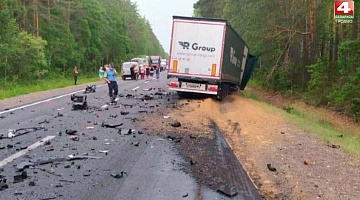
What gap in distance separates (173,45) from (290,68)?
17322 mm

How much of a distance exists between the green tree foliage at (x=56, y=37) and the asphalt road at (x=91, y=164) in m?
22.0

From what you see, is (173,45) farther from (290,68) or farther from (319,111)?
(290,68)

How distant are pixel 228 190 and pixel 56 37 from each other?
48297 millimetres

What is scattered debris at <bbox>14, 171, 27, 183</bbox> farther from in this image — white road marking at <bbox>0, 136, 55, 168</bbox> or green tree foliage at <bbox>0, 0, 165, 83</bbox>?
green tree foliage at <bbox>0, 0, 165, 83</bbox>

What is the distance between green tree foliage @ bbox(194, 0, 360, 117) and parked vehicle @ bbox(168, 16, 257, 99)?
7085 mm

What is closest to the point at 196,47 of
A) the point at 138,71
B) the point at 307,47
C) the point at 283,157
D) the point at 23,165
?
the point at 283,157

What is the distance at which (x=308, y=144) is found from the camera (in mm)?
10523

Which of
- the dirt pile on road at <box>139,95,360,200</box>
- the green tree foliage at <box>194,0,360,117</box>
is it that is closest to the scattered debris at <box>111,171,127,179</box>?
the dirt pile on road at <box>139,95,360,200</box>

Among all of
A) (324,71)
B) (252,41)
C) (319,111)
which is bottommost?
(319,111)

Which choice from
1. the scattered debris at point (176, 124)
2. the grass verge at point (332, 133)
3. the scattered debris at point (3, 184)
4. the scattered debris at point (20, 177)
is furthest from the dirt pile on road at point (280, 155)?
the scattered debris at point (3, 184)

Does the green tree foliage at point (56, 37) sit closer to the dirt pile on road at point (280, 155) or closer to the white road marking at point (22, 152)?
the dirt pile on road at point (280, 155)

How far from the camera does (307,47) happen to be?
31.8 m

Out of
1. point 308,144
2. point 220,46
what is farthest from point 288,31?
point 308,144

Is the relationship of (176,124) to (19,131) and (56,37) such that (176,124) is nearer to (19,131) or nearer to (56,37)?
(19,131)
